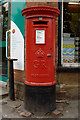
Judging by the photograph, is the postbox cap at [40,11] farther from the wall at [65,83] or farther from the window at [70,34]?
the wall at [65,83]

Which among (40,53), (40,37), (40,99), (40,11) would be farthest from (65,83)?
(40,11)

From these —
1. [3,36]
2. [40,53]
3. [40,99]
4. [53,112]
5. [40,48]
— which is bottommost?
[53,112]

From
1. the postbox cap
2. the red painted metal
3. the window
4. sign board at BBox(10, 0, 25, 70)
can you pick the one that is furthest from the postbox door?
the window

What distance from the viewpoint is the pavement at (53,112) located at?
368cm

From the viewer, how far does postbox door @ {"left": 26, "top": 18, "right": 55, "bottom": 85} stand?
11.9 feet

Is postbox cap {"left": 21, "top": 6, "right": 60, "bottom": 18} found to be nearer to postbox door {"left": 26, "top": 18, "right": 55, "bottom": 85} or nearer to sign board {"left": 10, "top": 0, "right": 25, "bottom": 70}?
postbox door {"left": 26, "top": 18, "right": 55, "bottom": 85}

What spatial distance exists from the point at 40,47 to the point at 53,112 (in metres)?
1.73

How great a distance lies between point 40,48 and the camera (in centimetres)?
364

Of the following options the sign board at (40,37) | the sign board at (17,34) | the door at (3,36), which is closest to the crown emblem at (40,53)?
the sign board at (40,37)

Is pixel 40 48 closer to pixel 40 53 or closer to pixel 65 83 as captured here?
pixel 40 53

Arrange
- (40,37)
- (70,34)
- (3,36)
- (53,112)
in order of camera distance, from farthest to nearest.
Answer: (3,36) < (70,34) < (53,112) < (40,37)

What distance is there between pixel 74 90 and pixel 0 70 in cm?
366

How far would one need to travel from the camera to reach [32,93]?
371 cm

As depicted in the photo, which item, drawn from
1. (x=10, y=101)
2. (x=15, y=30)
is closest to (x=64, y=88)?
(x=10, y=101)
